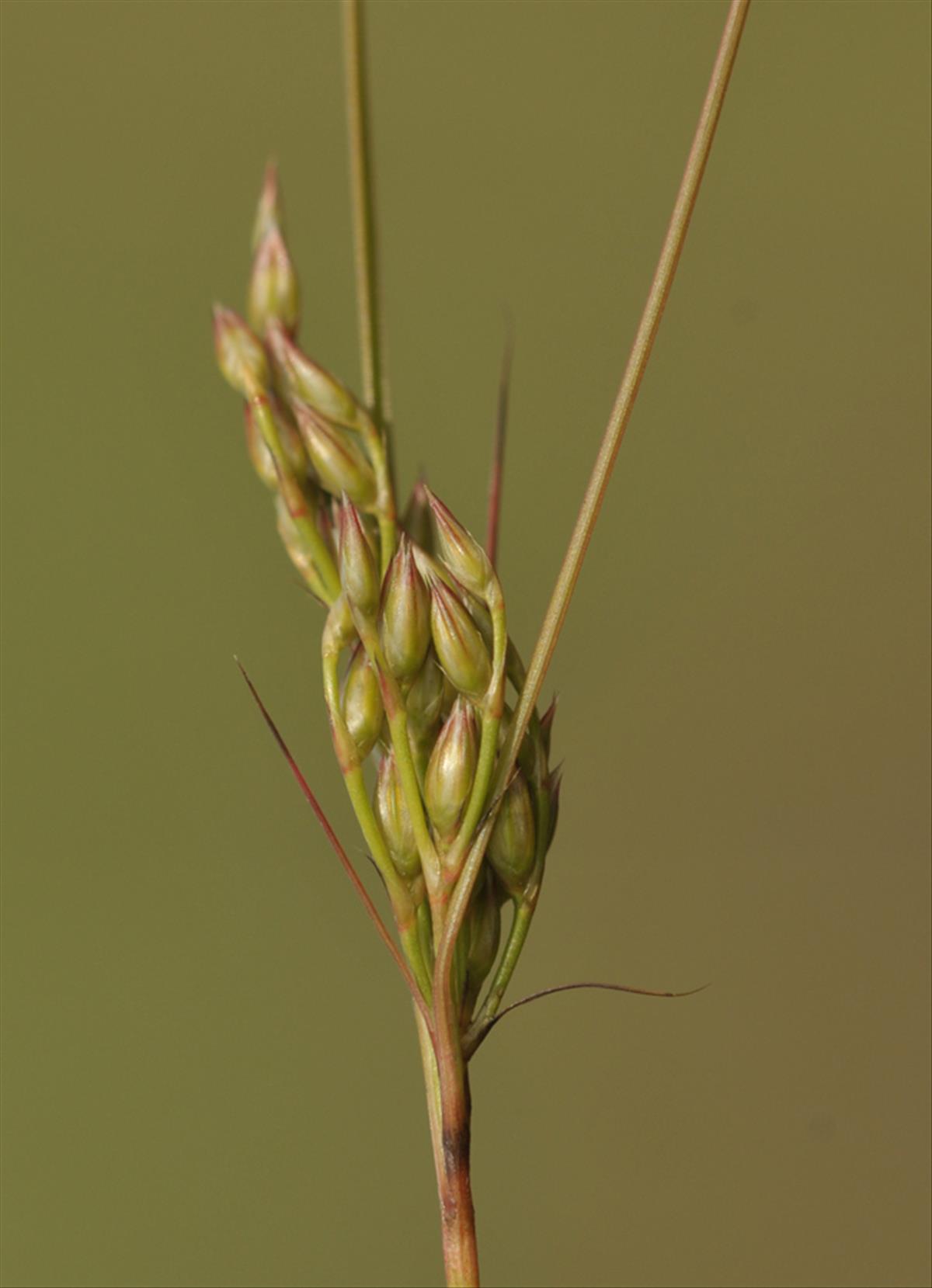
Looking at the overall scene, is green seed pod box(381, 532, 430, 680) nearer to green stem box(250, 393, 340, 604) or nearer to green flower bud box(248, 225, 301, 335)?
green stem box(250, 393, 340, 604)

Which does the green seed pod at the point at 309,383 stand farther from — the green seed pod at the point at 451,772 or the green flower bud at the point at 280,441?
the green seed pod at the point at 451,772

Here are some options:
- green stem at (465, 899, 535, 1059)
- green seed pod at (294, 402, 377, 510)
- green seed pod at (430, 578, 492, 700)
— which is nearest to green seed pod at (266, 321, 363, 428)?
green seed pod at (294, 402, 377, 510)

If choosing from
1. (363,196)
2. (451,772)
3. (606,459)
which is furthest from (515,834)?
(363,196)

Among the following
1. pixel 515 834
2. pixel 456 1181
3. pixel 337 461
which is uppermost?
pixel 337 461

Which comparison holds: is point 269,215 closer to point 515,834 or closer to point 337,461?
point 337,461

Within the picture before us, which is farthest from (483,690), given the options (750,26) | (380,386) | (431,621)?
(750,26)

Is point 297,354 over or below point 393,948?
over

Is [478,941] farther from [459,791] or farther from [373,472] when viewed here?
[373,472]
